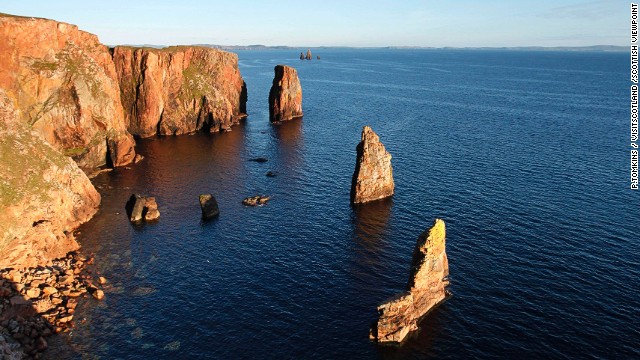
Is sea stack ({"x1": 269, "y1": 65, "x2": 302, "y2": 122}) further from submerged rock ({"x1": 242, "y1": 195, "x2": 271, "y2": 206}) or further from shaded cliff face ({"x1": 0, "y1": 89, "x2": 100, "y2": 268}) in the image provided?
shaded cliff face ({"x1": 0, "y1": 89, "x2": 100, "y2": 268})

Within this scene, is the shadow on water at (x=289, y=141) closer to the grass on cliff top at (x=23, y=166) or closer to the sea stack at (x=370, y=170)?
the sea stack at (x=370, y=170)

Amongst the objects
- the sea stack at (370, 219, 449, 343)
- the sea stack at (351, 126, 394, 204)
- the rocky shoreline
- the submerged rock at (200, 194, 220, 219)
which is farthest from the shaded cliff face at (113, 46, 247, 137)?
the sea stack at (370, 219, 449, 343)

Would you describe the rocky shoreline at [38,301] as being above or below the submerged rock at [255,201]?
below

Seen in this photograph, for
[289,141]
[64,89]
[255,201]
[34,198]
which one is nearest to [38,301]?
[34,198]

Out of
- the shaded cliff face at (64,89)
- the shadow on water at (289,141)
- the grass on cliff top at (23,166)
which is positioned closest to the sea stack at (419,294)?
the grass on cliff top at (23,166)

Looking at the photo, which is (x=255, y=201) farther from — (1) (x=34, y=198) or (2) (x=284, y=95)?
(2) (x=284, y=95)

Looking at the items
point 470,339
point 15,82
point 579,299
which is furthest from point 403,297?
point 15,82
